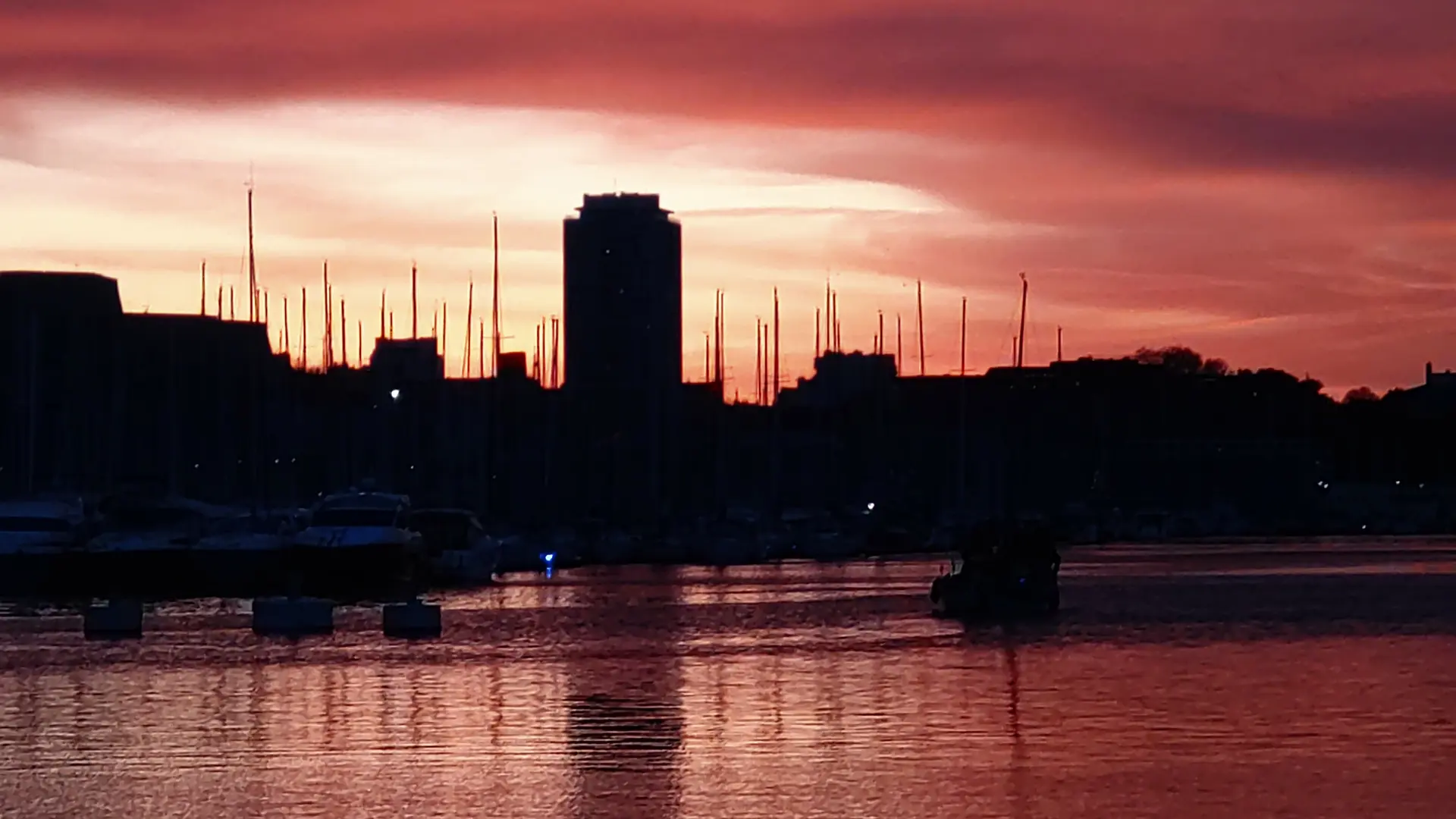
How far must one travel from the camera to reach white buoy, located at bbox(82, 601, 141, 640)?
46.4 metres

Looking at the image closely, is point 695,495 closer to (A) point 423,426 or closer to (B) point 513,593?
(A) point 423,426

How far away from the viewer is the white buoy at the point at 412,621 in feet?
153

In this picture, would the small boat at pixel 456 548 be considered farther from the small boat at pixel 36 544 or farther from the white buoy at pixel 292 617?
the white buoy at pixel 292 617

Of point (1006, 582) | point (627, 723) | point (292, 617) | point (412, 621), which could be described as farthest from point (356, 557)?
point (627, 723)

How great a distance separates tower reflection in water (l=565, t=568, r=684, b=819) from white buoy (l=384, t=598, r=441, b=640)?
10.9 feet

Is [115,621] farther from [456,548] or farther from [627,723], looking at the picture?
[456,548]

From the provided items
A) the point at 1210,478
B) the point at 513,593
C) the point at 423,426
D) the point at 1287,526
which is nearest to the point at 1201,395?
the point at 1210,478

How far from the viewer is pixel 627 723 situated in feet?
94.9

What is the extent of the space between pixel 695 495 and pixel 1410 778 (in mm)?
121678

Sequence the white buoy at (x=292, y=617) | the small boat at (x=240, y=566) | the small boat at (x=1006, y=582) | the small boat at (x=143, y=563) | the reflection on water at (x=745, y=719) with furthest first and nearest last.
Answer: the small boat at (x=240, y=566) < the small boat at (x=143, y=563) < the small boat at (x=1006, y=582) < the white buoy at (x=292, y=617) < the reflection on water at (x=745, y=719)

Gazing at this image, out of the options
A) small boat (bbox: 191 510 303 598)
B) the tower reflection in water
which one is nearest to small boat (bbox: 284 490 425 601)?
small boat (bbox: 191 510 303 598)

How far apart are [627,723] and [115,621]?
831 inches

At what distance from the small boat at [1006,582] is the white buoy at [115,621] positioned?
18.1 metres

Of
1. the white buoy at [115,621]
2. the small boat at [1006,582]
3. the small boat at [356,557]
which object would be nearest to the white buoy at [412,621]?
the white buoy at [115,621]
